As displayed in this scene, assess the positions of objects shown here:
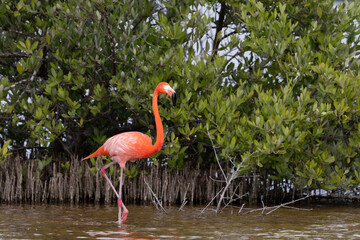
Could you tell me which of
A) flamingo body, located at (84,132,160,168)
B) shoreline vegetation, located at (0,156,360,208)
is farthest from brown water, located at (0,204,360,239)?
flamingo body, located at (84,132,160,168)

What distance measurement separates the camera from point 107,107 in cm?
998

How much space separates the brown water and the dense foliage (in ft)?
2.83

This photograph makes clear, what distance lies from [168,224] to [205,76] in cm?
237

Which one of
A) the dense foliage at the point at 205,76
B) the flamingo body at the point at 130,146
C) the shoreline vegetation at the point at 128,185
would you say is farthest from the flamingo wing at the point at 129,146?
the shoreline vegetation at the point at 128,185

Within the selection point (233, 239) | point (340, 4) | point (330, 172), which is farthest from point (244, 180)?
point (233, 239)

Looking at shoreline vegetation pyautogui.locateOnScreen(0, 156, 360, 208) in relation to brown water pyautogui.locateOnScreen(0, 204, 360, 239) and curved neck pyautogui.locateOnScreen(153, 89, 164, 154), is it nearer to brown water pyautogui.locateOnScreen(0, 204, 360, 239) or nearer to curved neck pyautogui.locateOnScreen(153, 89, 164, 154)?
brown water pyautogui.locateOnScreen(0, 204, 360, 239)

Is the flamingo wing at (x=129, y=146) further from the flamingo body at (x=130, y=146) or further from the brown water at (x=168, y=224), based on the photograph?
the brown water at (x=168, y=224)

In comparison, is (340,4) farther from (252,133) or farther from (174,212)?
(174,212)

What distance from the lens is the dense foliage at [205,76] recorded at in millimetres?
8734

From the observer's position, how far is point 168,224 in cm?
746

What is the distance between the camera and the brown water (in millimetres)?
6551

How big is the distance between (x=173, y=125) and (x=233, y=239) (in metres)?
3.93

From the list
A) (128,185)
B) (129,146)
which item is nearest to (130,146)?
(129,146)

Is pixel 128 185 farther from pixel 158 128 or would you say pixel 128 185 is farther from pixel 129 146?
pixel 158 128
